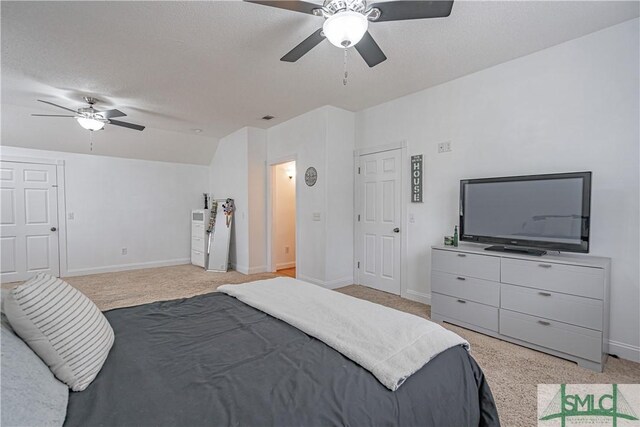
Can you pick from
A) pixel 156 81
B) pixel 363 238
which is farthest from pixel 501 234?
pixel 156 81

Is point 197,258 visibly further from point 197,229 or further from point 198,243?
point 197,229

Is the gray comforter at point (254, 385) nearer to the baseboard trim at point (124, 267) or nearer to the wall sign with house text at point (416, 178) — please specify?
the wall sign with house text at point (416, 178)

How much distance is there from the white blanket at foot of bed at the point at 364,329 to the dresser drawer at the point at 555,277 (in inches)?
59.4

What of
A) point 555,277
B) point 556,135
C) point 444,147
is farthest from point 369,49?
point 555,277

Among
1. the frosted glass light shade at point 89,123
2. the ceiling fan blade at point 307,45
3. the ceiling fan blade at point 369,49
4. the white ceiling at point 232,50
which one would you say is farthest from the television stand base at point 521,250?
the frosted glass light shade at point 89,123

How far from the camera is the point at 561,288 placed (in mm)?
2307

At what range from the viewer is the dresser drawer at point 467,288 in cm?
268

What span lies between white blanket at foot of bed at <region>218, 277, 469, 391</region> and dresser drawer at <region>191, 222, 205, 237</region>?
437cm

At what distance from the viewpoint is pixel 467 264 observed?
112 inches

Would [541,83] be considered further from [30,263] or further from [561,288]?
[30,263]

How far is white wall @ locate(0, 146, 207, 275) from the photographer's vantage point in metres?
5.25

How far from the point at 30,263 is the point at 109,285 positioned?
5.22 feet

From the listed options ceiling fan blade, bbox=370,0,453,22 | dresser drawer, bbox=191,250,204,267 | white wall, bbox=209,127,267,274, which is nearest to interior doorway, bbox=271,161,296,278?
white wall, bbox=209,127,267,274

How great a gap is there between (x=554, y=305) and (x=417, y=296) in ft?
5.10
